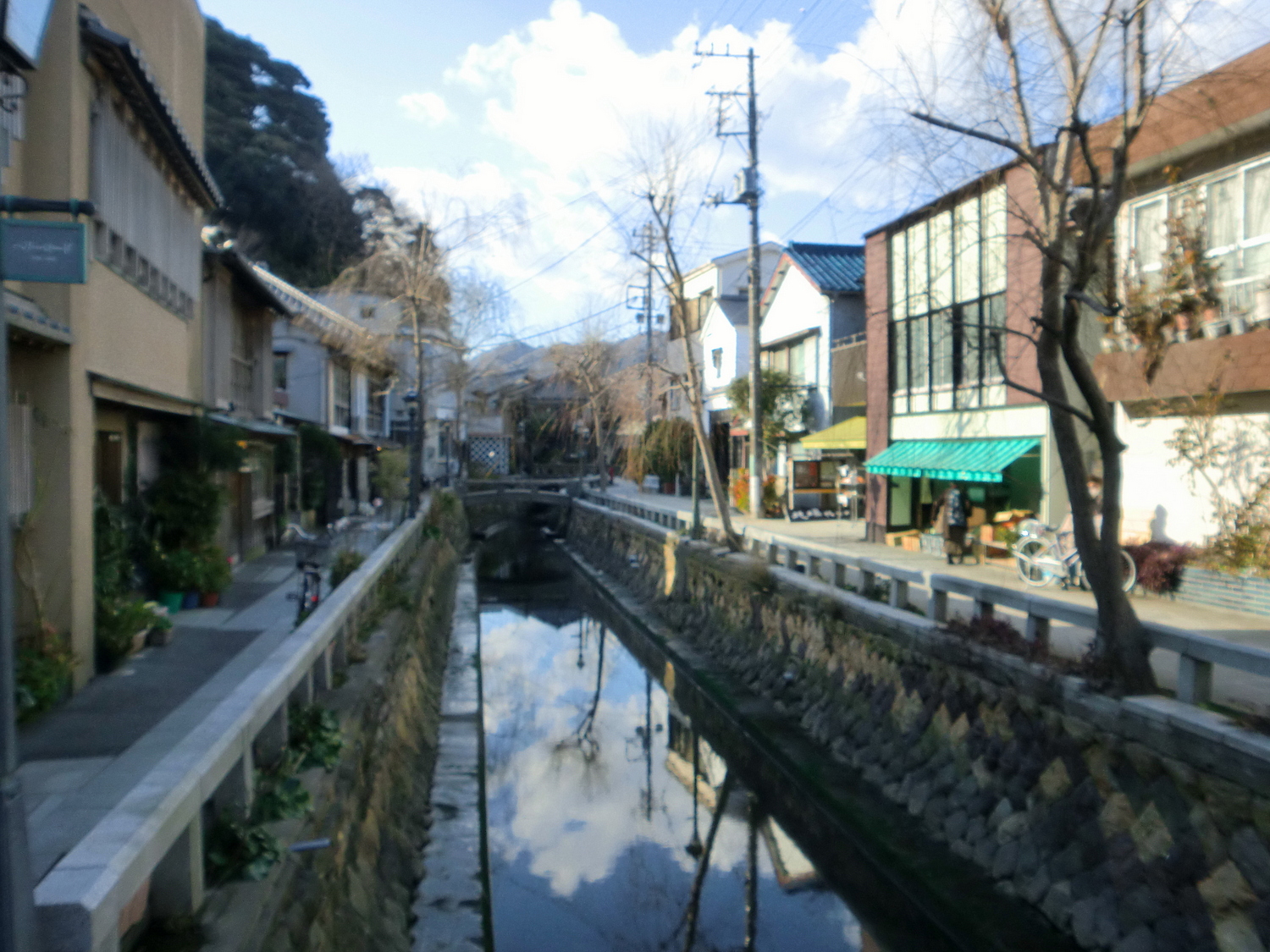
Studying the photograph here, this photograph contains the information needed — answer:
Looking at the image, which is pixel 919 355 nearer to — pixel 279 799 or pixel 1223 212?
pixel 1223 212

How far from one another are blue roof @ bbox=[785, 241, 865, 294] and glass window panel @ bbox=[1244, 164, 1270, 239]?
13777 mm

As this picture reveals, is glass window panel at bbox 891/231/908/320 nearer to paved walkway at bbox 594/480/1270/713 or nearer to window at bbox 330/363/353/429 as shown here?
paved walkway at bbox 594/480/1270/713

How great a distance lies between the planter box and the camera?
35.4ft

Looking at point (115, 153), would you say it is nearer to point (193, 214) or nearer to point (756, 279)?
point (193, 214)

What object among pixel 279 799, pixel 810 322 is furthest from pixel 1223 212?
pixel 810 322

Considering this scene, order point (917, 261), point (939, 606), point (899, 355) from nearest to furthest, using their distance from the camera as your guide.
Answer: point (939, 606) < point (917, 261) < point (899, 355)

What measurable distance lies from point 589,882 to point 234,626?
5806mm

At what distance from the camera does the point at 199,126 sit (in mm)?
14547

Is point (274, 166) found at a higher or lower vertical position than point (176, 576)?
higher

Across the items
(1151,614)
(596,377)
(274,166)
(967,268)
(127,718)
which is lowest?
(127,718)

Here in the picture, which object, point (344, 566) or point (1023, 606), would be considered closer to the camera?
point (1023, 606)

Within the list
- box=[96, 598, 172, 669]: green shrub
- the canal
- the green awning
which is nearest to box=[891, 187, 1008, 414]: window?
the green awning

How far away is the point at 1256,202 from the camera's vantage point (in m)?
11.2

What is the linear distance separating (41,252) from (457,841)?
7035mm
